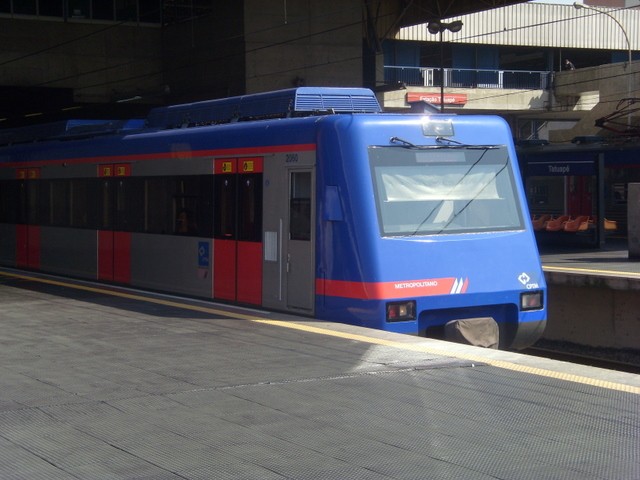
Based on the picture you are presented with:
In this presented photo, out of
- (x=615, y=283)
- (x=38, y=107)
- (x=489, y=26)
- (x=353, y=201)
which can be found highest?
(x=489, y=26)

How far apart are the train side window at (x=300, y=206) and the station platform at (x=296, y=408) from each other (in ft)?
4.08

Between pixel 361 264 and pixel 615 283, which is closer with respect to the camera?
pixel 361 264

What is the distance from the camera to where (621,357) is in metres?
18.5

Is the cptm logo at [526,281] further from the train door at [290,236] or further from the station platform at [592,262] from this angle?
the station platform at [592,262]

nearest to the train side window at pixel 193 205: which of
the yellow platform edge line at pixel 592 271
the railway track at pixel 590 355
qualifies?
the railway track at pixel 590 355

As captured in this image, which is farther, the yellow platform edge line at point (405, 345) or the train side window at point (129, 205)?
the train side window at point (129, 205)

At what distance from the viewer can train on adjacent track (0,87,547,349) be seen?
36.0 ft

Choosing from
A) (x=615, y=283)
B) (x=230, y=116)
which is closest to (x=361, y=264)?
(x=230, y=116)

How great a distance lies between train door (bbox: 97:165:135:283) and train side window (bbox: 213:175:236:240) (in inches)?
109

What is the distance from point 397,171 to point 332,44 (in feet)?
79.9

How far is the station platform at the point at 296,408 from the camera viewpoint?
19.1ft

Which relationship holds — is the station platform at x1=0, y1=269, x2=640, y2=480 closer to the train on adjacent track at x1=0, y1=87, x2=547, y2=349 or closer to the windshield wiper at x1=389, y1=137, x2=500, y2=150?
the train on adjacent track at x1=0, y1=87, x2=547, y2=349

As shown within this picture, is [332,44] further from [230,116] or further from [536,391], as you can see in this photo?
[536,391]

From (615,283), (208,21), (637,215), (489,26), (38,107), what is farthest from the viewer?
(489,26)
